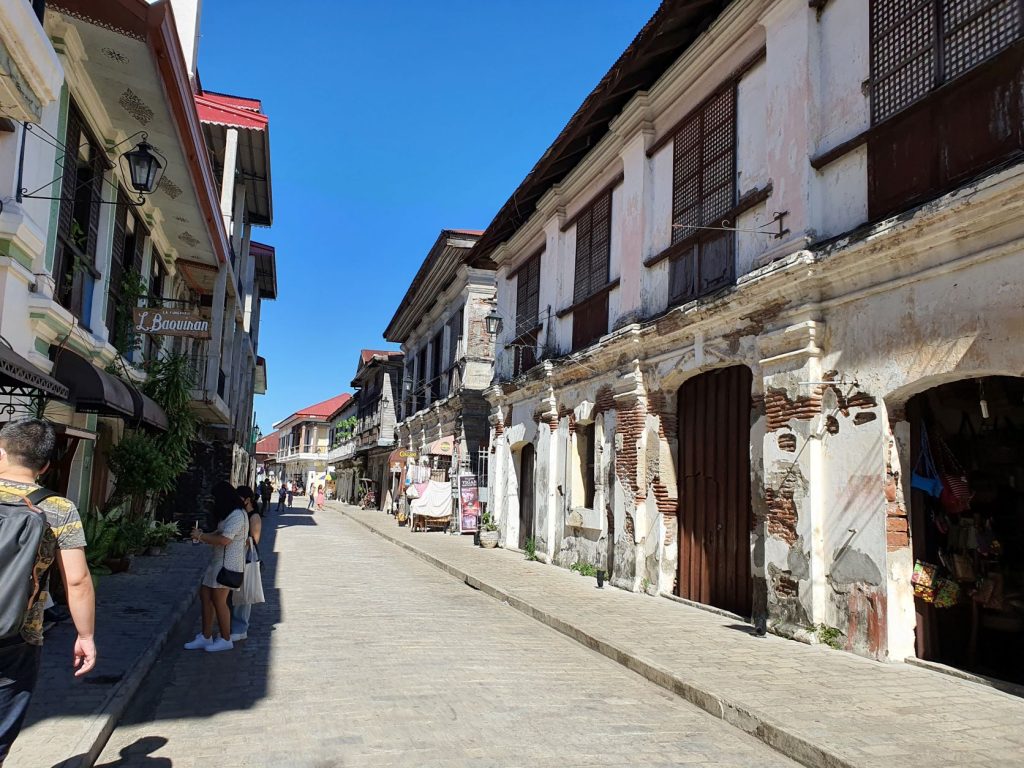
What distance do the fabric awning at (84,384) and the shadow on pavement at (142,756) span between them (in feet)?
17.6

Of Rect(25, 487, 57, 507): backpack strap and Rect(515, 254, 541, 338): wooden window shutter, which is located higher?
Rect(515, 254, 541, 338): wooden window shutter

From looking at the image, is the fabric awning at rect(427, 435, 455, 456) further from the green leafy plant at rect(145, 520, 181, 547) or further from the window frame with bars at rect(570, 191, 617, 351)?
the window frame with bars at rect(570, 191, 617, 351)

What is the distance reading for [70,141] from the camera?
960cm

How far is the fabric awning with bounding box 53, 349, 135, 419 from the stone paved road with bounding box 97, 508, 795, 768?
2.86 m

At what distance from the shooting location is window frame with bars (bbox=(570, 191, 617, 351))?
1341 centimetres

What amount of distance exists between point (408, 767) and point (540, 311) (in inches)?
512

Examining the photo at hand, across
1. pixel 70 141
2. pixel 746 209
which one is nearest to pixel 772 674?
pixel 746 209

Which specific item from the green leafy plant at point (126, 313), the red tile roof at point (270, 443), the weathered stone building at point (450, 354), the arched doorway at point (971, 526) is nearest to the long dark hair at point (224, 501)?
the arched doorway at point (971, 526)

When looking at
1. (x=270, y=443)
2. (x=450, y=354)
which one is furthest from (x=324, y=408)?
(x=450, y=354)

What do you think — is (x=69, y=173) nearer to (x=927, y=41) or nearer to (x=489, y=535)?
(x=927, y=41)

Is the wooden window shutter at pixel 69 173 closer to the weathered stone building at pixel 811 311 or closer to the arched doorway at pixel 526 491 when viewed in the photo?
the weathered stone building at pixel 811 311

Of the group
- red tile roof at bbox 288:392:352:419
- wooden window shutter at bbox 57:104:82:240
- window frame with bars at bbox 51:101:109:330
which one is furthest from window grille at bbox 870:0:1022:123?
red tile roof at bbox 288:392:352:419

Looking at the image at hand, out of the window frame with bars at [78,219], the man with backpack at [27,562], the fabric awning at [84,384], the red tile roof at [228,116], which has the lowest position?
the man with backpack at [27,562]

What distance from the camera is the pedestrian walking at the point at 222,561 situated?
6895 millimetres
